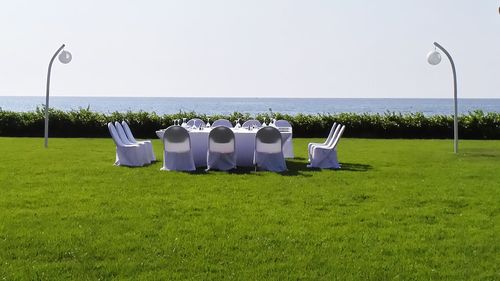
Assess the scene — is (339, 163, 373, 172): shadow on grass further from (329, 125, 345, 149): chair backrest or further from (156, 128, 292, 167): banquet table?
(156, 128, 292, 167): banquet table

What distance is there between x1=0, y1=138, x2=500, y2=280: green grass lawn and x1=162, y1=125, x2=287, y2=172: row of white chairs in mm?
419

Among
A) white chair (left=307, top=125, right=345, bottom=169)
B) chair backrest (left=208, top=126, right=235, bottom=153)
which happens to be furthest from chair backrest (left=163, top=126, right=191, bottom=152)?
white chair (left=307, top=125, right=345, bottom=169)

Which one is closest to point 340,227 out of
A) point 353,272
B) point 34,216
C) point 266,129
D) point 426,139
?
point 353,272

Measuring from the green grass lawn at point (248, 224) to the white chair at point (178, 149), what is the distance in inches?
16.4

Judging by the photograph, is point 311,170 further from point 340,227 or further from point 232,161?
point 340,227

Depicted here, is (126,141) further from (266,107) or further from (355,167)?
(266,107)

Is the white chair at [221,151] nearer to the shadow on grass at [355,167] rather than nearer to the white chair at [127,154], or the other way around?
the white chair at [127,154]

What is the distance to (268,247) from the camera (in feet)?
19.8

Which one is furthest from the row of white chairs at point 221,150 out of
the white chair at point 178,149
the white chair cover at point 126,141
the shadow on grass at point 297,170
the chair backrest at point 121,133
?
the chair backrest at point 121,133

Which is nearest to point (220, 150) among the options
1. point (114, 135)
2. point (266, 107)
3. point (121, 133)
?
point (114, 135)

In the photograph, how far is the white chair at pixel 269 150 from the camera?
492 inches

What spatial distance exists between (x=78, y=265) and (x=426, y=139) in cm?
2031

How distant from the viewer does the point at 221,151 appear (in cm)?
1246

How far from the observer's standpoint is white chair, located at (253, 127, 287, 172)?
12484 mm
